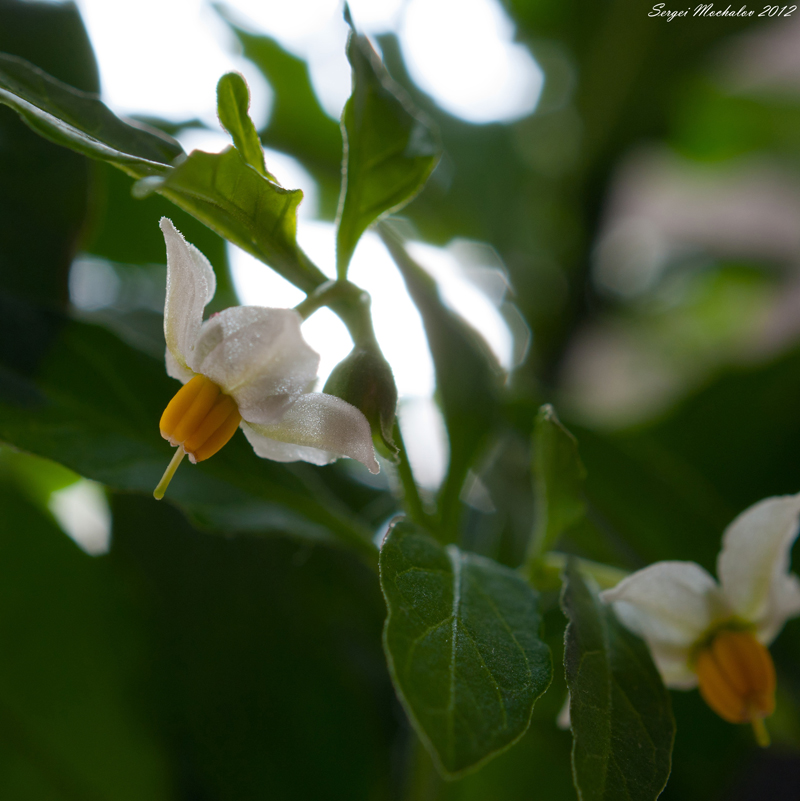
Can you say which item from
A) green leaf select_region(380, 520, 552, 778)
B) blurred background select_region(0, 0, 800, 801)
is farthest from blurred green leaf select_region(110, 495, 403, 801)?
green leaf select_region(380, 520, 552, 778)

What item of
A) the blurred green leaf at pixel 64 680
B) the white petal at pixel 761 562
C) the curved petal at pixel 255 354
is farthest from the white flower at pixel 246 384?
the blurred green leaf at pixel 64 680

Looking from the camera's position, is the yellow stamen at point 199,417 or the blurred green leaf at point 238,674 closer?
the yellow stamen at point 199,417

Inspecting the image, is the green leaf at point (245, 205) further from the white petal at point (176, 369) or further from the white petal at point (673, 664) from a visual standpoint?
the white petal at point (673, 664)

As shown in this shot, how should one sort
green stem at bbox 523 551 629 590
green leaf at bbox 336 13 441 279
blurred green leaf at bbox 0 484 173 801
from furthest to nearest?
1. blurred green leaf at bbox 0 484 173 801
2. green stem at bbox 523 551 629 590
3. green leaf at bbox 336 13 441 279

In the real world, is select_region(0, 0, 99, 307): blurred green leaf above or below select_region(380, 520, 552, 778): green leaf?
above

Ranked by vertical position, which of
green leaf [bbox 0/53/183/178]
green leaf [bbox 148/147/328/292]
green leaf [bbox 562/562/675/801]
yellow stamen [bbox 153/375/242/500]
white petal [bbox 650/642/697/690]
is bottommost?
white petal [bbox 650/642/697/690]

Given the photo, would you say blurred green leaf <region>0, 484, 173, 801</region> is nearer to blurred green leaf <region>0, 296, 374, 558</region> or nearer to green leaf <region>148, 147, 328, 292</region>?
blurred green leaf <region>0, 296, 374, 558</region>

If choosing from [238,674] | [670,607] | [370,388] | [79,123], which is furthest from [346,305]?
[238,674]

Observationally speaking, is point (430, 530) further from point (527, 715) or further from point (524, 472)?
point (524, 472)
